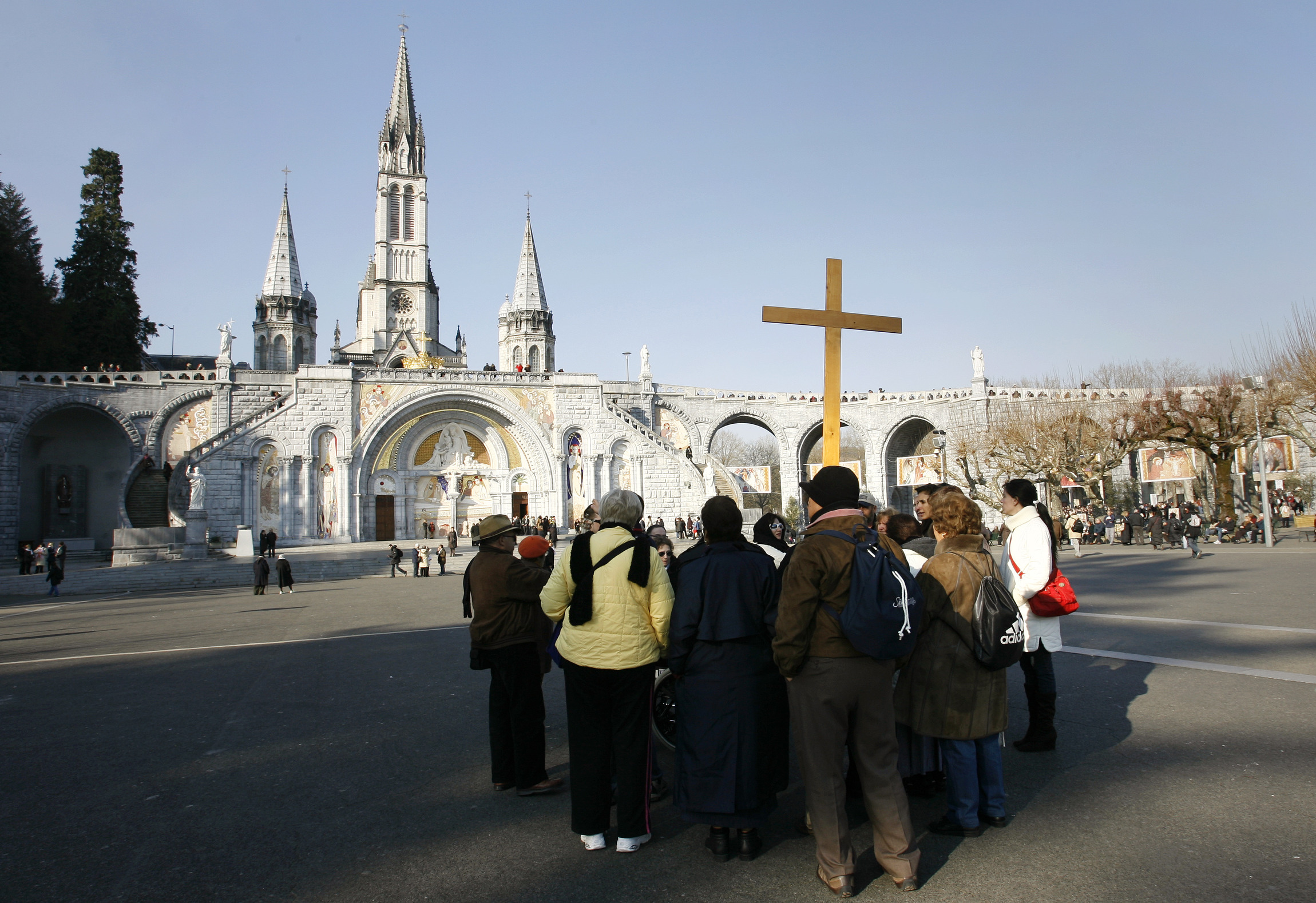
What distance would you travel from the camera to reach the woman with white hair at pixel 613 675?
348cm

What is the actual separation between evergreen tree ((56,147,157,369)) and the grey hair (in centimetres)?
3963

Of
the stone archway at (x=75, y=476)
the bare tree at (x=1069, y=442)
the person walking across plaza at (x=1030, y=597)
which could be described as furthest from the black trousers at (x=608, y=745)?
the stone archway at (x=75, y=476)

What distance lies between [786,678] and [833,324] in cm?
506

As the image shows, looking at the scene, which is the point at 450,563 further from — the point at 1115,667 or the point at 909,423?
the point at 909,423

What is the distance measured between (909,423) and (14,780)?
39262 millimetres

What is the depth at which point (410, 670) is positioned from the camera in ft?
24.6

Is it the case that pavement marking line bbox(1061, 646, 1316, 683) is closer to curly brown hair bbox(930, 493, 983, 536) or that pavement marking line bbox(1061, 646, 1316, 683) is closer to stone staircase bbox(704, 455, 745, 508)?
curly brown hair bbox(930, 493, 983, 536)

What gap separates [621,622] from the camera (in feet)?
11.6

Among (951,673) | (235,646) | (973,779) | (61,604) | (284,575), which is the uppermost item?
(951,673)

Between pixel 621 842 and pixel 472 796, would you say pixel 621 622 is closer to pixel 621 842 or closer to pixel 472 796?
pixel 621 842

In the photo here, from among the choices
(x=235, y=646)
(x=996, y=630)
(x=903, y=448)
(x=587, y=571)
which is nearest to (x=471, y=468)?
(x=903, y=448)

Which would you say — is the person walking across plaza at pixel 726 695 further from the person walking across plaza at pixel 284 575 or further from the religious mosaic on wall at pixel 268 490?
the religious mosaic on wall at pixel 268 490

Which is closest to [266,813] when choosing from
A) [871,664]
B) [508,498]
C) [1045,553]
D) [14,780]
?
[14,780]

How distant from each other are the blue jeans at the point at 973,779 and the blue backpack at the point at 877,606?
0.75 meters
